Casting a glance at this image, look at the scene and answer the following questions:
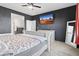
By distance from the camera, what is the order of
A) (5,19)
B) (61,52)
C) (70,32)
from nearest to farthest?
(61,52)
(70,32)
(5,19)

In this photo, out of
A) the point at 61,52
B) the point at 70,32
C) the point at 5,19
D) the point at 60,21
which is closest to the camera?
the point at 61,52

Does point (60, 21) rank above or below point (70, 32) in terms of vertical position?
above

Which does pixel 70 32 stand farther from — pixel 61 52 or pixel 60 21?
pixel 61 52

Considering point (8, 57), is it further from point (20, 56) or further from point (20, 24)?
point (20, 24)

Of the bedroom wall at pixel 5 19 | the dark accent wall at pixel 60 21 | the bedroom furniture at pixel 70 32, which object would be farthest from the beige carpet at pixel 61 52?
the bedroom wall at pixel 5 19

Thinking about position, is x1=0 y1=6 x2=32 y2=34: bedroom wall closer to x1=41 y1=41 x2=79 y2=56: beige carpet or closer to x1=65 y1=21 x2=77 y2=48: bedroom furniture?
x1=41 y1=41 x2=79 y2=56: beige carpet

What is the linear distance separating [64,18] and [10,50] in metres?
3.04

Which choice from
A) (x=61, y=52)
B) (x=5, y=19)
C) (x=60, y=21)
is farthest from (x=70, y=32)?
(x=5, y=19)

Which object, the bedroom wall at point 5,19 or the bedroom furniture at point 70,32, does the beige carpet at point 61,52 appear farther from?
the bedroom wall at point 5,19

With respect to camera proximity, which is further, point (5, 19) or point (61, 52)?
point (5, 19)

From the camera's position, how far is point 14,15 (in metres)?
3.15

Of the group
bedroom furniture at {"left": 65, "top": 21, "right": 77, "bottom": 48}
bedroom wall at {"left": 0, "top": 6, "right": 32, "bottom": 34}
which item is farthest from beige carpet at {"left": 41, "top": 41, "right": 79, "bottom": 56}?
bedroom wall at {"left": 0, "top": 6, "right": 32, "bottom": 34}

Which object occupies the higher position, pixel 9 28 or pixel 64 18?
pixel 64 18

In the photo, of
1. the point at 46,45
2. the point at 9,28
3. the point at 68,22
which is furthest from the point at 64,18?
the point at 9,28
